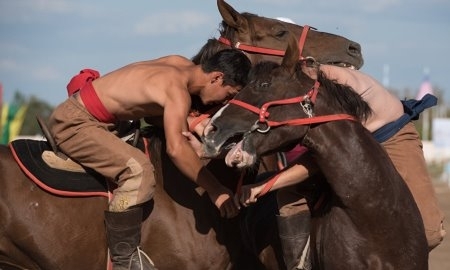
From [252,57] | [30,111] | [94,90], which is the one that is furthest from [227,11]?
[30,111]

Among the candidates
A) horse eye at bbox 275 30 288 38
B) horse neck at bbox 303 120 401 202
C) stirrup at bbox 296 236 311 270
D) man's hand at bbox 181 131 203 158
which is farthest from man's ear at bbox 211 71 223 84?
stirrup at bbox 296 236 311 270

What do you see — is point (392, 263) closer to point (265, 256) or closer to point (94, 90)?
point (265, 256)

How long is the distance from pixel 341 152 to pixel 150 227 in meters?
1.67

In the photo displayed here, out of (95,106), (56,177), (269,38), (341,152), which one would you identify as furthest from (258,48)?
(56,177)

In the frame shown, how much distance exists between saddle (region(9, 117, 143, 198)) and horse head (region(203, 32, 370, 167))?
1.34 metres

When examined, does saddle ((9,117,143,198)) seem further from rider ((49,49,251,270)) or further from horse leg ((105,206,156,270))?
horse leg ((105,206,156,270))

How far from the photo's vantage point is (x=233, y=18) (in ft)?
22.9

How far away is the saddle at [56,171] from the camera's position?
6055 mm

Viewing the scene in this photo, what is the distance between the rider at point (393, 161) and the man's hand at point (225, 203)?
9 centimetres

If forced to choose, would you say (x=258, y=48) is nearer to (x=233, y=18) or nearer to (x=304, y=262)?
(x=233, y=18)

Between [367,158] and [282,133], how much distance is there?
58cm

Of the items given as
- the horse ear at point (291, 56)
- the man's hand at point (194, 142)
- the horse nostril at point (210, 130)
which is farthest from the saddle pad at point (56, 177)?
the horse ear at point (291, 56)

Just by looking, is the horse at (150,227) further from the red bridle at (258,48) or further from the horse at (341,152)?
the red bridle at (258,48)

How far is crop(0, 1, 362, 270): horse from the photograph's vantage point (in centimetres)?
600
